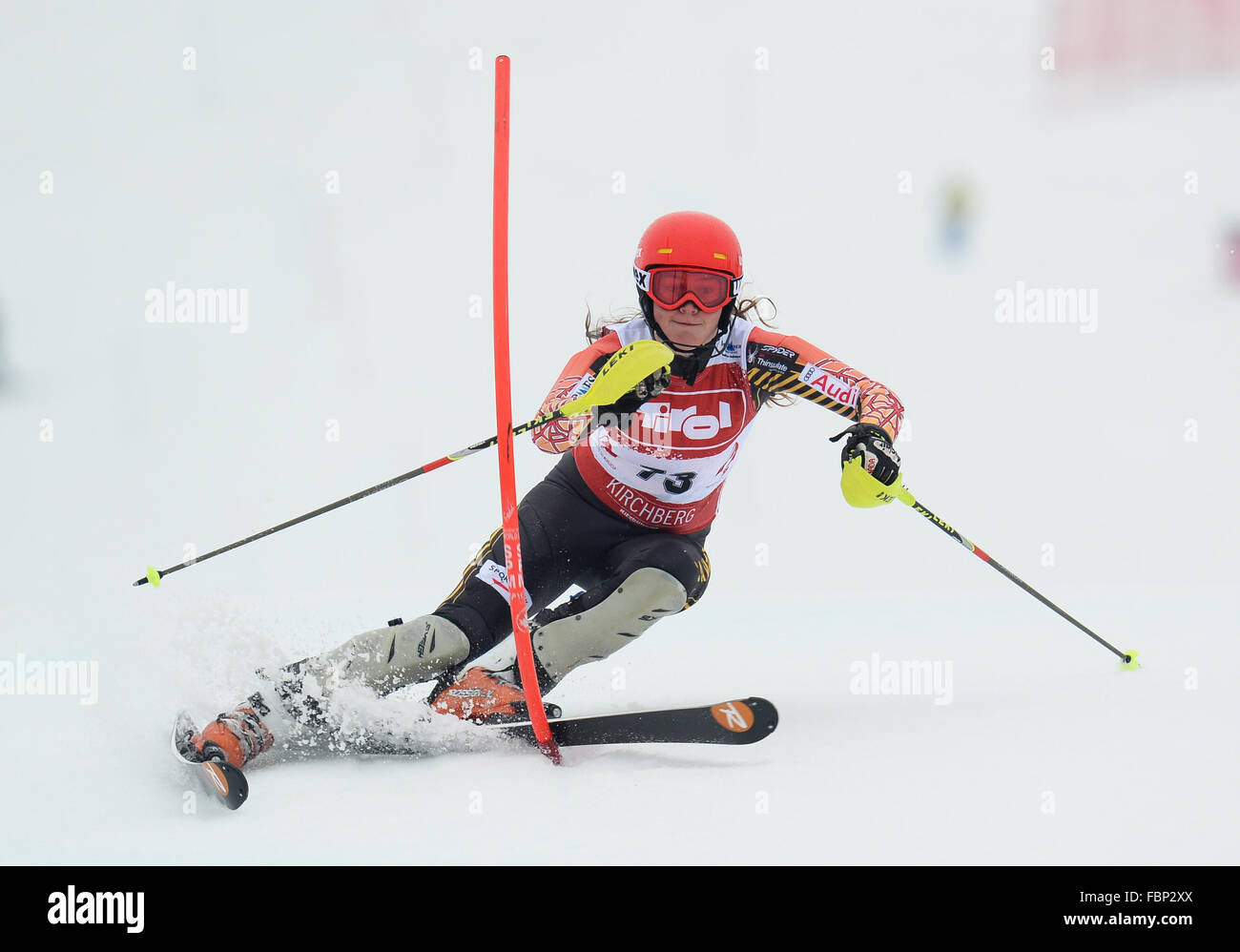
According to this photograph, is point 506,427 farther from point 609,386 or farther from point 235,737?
point 235,737

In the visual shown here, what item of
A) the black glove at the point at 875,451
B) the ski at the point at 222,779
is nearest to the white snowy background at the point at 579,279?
the black glove at the point at 875,451

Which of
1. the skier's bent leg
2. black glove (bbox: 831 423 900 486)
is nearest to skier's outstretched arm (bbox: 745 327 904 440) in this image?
black glove (bbox: 831 423 900 486)

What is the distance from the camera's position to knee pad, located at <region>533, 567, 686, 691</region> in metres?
2.67

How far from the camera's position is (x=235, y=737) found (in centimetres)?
237

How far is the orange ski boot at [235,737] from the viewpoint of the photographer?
2.33m

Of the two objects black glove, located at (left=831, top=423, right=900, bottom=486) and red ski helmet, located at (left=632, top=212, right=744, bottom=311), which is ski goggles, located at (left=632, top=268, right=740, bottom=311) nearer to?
red ski helmet, located at (left=632, top=212, right=744, bottom=311)

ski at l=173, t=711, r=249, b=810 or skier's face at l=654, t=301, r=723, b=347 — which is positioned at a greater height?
skier's face at l=654, t=301, r=723, b=347

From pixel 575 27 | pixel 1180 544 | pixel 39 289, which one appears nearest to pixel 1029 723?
pixel 1180 544

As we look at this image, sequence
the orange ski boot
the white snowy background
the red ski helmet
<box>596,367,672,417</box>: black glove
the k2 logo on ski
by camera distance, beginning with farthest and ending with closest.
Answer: the white snowy background, the k2 logo on ski, the red ski helmet, <box>596,367,672,417</box>: black glove, the orange ski boot

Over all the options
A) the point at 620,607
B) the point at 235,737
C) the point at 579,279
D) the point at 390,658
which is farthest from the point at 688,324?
the point at 579,279

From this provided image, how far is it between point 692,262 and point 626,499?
74cm

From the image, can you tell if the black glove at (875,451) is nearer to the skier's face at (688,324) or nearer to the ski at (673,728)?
the skier's face at (688,324)

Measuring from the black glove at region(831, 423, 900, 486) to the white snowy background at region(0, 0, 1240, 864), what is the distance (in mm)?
1679

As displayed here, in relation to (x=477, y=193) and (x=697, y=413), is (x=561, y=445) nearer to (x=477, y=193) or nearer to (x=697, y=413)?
(x=697, y=413)
